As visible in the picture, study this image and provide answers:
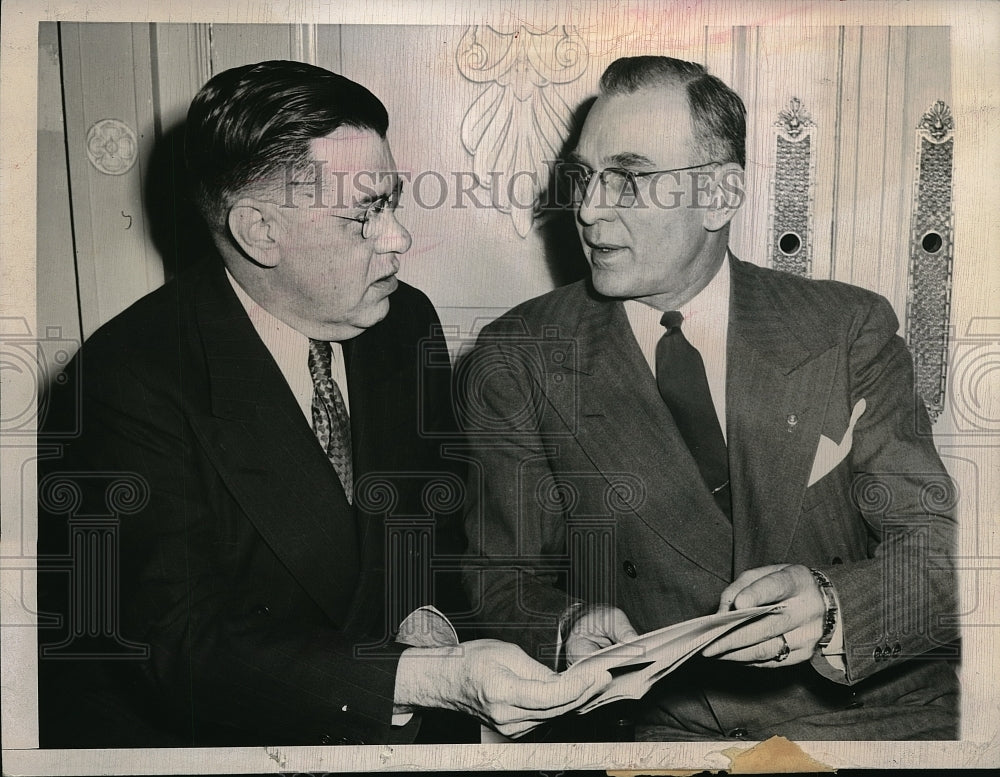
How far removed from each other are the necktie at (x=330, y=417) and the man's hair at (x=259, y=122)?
29 cm

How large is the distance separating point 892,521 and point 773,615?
11.4 inches

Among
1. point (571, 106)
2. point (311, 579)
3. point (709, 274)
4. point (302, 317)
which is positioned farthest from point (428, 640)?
point (571, 106)

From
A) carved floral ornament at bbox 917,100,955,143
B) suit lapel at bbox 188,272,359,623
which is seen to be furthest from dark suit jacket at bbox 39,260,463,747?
carved floral ornament at bbox 917,100,955,143

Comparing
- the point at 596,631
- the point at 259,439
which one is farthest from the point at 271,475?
the point at 596,631

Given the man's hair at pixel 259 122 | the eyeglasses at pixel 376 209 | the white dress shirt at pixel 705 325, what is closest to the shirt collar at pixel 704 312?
the white dress shirt at pixel 705 325

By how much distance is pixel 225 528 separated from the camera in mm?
1780

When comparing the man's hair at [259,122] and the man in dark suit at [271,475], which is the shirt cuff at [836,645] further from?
the man's hair at [259,122]

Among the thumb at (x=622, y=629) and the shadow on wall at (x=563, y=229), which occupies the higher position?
the shadow on wall at (x=563, y=229)

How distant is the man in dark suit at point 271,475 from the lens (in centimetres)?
176

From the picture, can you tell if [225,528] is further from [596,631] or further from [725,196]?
[725,196]

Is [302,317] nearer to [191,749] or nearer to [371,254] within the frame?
[371,254]

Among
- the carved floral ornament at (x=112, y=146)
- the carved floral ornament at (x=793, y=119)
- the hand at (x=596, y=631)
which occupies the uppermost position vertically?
the carved floral ornament at (x=793, y=119)

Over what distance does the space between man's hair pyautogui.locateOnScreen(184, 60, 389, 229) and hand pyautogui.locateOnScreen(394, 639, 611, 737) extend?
0.88 meters

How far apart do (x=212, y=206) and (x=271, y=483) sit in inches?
19.9
